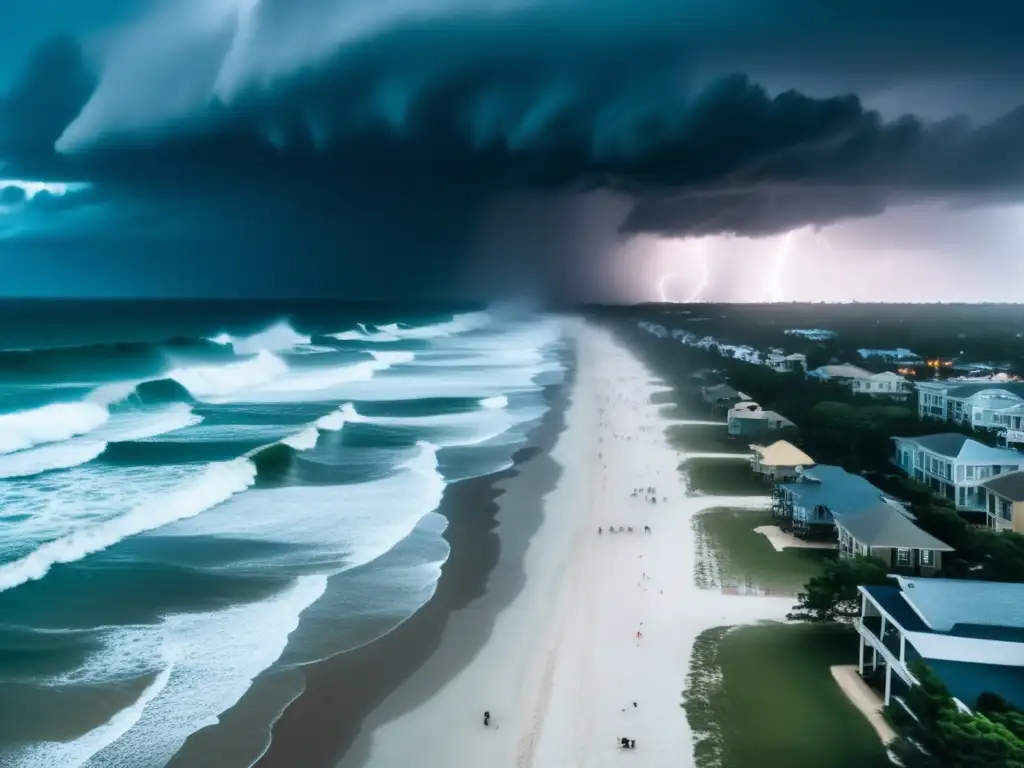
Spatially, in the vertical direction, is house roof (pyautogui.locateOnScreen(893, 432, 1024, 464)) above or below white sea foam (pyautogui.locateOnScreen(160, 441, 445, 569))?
above

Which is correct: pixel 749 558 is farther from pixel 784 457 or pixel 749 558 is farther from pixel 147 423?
pixel 147 423

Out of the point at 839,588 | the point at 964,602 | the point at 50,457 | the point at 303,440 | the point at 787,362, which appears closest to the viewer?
the point at 964,602

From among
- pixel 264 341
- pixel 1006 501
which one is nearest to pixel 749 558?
pixel 1006 501

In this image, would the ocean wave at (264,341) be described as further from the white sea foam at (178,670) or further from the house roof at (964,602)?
the house roof at (964,602)

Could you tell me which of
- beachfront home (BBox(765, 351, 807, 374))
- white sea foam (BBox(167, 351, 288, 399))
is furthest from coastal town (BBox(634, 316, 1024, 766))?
white sea foam (BBox(167, 351, 288, 399))

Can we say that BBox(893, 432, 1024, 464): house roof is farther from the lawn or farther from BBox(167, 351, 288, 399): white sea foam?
BBox(167, 351, 288, 399): white sea foam

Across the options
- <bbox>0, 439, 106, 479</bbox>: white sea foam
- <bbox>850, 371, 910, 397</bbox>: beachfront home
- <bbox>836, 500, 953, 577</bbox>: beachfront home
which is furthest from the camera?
<bbox>850, 371, 910, 397</bbox>: beachfront home

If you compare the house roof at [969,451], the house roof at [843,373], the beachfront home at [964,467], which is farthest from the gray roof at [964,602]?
the house roof at [843,373]
